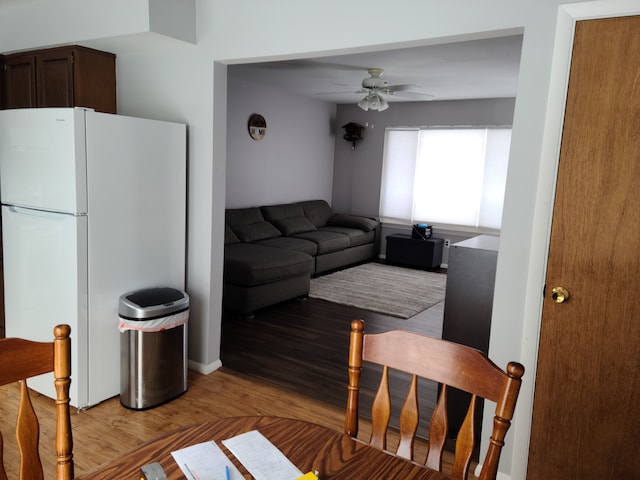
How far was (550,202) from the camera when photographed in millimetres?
2162

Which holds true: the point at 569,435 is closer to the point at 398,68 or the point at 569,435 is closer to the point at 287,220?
the point at 398,68

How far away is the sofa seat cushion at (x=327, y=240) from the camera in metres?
6.31

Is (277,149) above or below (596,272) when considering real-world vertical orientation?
above

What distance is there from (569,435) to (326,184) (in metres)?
6.34

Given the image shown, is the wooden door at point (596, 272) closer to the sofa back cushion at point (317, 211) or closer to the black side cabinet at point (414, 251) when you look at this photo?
the black side cabinet at point (414, 251)

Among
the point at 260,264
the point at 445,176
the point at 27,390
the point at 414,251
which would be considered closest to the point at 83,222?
the point at 27,390

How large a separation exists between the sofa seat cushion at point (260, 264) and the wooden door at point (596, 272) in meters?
2.88

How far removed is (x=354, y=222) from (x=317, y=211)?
1.91 ft

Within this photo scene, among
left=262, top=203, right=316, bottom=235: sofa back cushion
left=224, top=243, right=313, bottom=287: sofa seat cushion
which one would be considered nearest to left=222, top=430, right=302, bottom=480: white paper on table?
left=224, top=243, right=313, bottom=287: sofa seat cushion

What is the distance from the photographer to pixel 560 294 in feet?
7.08

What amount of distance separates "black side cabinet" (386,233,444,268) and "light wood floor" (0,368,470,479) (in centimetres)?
424

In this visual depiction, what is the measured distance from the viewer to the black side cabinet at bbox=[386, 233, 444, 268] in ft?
23.2

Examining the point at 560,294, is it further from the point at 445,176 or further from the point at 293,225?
the point at 445,176

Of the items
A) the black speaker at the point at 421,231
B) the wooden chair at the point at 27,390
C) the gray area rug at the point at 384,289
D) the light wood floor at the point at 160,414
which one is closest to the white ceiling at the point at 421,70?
the black speaker at the point at 421,231
